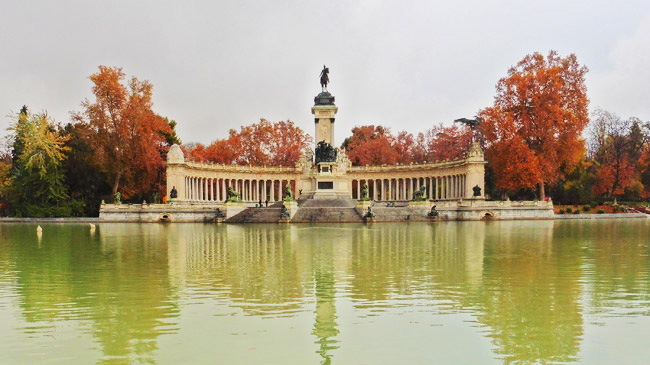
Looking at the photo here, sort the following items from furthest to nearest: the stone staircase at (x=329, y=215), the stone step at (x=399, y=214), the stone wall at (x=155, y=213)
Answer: the stone wall at (x=155, y=213) → the stone step at (x=399, y=214) → the stone staircase at (x=329, y=215)

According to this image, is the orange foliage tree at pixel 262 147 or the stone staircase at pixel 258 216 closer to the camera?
the stone staircase at pixel 258 216

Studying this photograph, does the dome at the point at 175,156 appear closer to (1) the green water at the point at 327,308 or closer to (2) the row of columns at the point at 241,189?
(2) the row of columns at the point at 241,189

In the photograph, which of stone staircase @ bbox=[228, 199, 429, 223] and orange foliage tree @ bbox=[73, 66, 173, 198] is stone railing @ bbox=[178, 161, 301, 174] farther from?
stone staircase @ bbox=[228, 199, 429, 223]

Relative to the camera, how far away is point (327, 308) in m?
9.30

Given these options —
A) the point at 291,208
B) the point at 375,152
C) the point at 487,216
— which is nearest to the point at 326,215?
the point at 291,208

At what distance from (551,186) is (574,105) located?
11513mm

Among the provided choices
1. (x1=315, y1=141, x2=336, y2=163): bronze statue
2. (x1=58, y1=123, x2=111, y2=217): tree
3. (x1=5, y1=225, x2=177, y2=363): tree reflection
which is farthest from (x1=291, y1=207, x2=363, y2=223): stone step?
(x1=5, y1=225, x2=177, y2=363): tree reflection

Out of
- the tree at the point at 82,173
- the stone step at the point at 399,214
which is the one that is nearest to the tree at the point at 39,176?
the tree at the point at 82,173

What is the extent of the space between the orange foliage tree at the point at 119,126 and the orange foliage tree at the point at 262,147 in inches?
704

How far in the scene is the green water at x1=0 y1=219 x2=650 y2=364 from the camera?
6785 millimetres

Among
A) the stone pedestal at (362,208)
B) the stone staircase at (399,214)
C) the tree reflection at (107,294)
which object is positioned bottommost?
the tree reflection at (107,294)

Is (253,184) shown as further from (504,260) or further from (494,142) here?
(504,260)

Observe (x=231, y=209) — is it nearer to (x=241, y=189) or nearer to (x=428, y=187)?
(x=241, y=189)

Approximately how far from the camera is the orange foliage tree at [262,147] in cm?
7200
